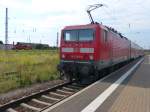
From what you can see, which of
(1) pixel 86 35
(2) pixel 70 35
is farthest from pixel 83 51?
(2) pixel 70 35

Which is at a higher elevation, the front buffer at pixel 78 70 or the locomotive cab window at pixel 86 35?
the locomotive cab window at pixel 86 35

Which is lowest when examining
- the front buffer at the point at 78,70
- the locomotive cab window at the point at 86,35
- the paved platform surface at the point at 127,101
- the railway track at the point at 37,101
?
the railway track at the point at 37,101

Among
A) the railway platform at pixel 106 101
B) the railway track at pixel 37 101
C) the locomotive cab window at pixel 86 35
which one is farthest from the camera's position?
the locomotive cab window at pixel 86 35

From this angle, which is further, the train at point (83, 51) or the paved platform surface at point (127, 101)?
the train at point (83, 51)

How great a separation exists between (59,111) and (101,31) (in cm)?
891

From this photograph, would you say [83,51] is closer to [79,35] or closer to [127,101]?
[79,35]

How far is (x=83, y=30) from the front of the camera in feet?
54.4

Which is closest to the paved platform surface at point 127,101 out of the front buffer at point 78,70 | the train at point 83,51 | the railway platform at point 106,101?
the railway platform at point 106,101

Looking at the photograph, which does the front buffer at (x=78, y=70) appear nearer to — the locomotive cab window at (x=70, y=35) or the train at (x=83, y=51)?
the train at (x=83, y=51)

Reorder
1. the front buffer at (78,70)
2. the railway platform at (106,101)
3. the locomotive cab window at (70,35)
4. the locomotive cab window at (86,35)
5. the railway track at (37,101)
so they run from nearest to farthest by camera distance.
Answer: the railway platform at (106,101) → the railway track at (37,101) → the front buffer at (78,70) → the locomotive cab window at (86,35) → the locomotive cab window at (70,35)

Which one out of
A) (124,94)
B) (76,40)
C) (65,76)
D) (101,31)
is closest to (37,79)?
(65,76)

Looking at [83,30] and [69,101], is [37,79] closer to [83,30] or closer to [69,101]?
[83,30]

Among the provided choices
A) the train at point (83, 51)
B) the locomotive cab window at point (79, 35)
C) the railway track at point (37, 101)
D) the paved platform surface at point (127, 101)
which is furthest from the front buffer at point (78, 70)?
the paved platform surface at point (127, 101)

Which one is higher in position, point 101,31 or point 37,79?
point 101,31
